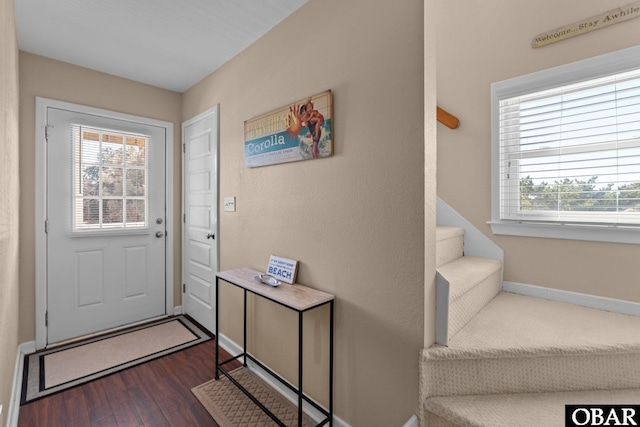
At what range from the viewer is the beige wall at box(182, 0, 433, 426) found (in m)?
1.29

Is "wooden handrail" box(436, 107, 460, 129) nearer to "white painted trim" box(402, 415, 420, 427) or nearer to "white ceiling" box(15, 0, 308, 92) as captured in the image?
"white ceiling" box(15, 0, 308, 92)

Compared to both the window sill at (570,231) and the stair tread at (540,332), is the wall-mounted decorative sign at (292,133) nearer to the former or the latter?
the stair tread at (540,332)

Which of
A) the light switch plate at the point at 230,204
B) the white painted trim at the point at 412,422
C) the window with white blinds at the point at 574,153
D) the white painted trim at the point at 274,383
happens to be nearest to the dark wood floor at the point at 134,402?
the white painted trim at the point at 274,383

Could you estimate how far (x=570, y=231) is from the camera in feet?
5.66

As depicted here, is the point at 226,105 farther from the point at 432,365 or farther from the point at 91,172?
the point at 432,365

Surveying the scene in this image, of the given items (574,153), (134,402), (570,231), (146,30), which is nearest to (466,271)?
(570,231)

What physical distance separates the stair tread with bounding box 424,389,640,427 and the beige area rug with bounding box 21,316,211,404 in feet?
Result: 7.27

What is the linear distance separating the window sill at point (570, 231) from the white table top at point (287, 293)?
51.4 inches

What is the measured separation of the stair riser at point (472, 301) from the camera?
1.41 metres

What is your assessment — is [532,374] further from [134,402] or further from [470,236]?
[134,402]

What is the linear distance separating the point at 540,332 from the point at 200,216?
2.78 metres

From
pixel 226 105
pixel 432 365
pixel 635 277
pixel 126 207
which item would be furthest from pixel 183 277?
pixel 635 277

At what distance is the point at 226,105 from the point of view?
2.50m

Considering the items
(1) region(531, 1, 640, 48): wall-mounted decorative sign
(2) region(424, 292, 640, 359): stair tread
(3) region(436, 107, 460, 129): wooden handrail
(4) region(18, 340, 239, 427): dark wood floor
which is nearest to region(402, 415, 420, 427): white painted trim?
(2) region(424, 292, 640, 359): stair tread
